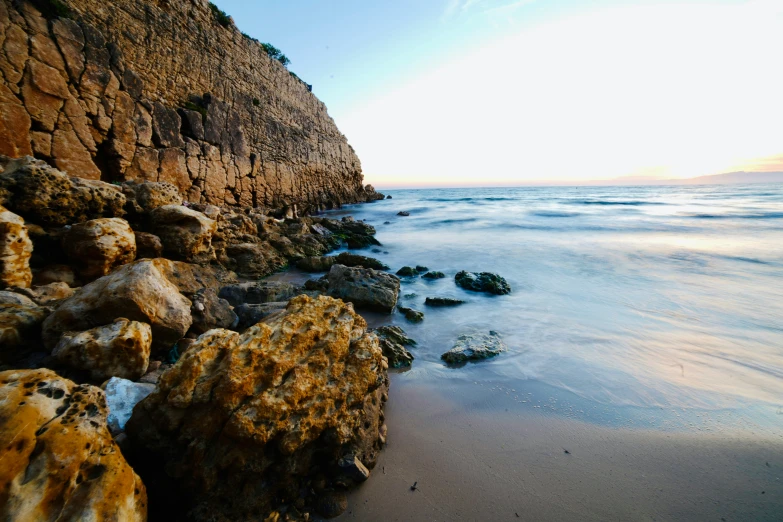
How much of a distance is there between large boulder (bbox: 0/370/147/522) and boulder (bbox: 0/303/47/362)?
1.27 m

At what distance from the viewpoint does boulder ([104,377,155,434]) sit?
1846 millimetres

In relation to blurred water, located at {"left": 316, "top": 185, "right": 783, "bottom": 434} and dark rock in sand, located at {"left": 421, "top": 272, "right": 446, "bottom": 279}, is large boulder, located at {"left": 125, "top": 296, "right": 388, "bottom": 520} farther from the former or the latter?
dark rock in sand, located at {"left": 421, "top": 272, "right": 446, "bottom": 279}

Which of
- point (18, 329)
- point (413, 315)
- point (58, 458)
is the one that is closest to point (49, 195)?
point (18, 329)

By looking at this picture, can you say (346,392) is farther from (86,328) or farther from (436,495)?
(86,328)

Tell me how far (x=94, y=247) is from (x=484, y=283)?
6.21m

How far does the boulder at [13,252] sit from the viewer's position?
280 cm

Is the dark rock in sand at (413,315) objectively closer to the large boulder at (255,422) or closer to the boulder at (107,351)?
the large boulder at (255,422)

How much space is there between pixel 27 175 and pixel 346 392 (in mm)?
4584

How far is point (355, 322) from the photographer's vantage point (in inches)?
104

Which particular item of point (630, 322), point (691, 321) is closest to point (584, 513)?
point (630, 322)

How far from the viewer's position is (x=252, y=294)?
4711mm

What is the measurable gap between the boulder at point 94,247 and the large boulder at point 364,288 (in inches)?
112

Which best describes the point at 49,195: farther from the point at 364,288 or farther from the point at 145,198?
the point at 364,288

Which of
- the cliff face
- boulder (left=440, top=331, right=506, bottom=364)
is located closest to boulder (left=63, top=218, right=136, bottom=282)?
boulder (left=440, top=331, right=506, bottom=364)
